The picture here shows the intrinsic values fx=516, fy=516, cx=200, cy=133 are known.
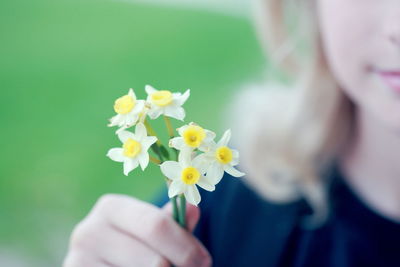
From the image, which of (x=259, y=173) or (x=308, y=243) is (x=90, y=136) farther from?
(x=308, y=243)

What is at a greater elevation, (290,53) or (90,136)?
(290,53)

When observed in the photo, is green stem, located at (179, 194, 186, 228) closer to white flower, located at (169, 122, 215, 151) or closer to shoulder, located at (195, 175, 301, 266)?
white flower, located at (169, 122, 215, 151)

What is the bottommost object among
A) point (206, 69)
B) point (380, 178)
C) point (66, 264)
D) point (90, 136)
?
point (206, 69)

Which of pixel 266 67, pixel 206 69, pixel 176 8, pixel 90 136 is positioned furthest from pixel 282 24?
pixel 176 8

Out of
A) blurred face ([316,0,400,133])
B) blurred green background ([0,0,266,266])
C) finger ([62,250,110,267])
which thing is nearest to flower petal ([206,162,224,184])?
finger ([62,250,110,267])

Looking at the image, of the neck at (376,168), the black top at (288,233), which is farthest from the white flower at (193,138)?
the neck at (376,168)

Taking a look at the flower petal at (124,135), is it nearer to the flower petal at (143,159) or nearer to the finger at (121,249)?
the flower petal at (143,159)

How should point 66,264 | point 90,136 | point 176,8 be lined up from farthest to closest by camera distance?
point 176,8 < point 90,136 < point 66,264

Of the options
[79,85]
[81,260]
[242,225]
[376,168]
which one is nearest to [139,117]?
[81,260]

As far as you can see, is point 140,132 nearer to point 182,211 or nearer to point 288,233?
point 182,211
